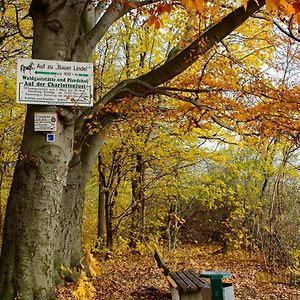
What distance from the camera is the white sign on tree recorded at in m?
5.11

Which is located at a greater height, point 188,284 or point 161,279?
point 188,284

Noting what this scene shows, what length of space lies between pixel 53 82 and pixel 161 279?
5.23m

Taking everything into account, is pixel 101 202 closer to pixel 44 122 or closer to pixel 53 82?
pixel 44 122

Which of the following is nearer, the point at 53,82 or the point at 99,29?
the point at 53,82

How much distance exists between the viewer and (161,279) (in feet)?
29.3

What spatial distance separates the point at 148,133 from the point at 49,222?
763 cm

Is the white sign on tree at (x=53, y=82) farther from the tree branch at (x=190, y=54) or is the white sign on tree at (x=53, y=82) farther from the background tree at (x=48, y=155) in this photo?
the tree branch at (x=190, y=54)

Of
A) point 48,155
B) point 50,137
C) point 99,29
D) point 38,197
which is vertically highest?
point 99,29

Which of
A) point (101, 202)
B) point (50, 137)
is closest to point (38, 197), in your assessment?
point (50, 137)

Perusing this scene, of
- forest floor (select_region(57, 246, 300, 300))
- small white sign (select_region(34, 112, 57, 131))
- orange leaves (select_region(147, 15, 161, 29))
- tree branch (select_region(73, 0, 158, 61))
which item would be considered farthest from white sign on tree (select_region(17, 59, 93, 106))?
forest floor (select_region(57, 246, 300, 300))

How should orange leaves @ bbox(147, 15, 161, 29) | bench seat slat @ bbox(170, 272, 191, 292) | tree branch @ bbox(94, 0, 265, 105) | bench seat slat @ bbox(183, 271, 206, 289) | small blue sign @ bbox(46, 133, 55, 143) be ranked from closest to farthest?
1. orange leaves @ bbox(147, 15, 161, 29)
2. small blue sign @ bbox(46, 133, 55, 143)
3. tree branch @ bbox(94, 0, 265, 105)
4. bench seat slat @ bbox(170, 272, 191, 292)
5. bench seat slat @ bbox(183, 271, 206, 289)

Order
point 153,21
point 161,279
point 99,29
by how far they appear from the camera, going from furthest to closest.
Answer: point 161,279
point 99,29
point 153,21

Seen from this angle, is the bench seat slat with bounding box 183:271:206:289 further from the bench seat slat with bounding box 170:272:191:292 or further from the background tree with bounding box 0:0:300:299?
the background tree with bounding box 0:0:300:299

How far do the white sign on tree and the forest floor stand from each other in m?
2.83
